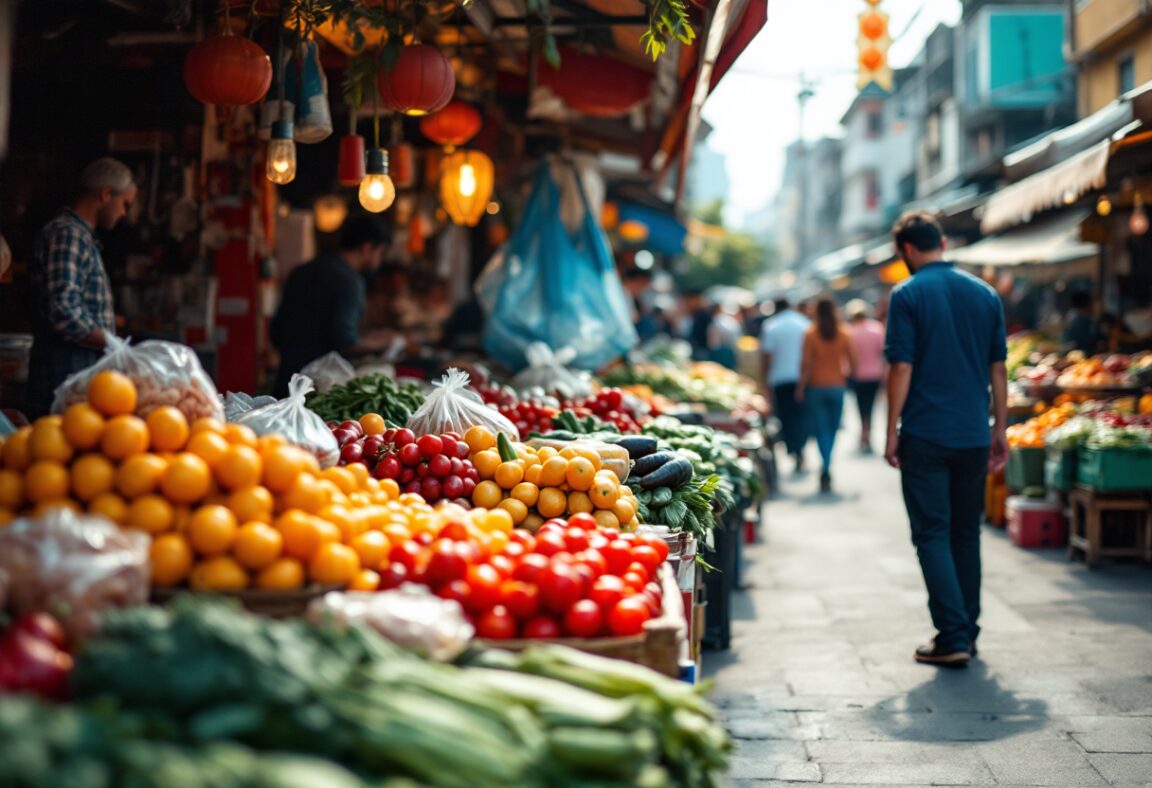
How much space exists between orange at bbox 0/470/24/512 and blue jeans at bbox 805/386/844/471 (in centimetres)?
1081

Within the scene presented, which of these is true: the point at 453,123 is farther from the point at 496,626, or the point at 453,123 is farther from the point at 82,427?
the point at 496,626

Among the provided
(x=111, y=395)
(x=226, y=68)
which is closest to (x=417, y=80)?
(x=226, y=68)

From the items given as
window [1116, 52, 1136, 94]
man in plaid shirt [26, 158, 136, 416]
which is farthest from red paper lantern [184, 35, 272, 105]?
→ window [1116, 52, 1136, 94]

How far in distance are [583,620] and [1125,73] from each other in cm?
2123

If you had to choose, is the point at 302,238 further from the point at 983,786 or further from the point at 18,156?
the point at 983,786

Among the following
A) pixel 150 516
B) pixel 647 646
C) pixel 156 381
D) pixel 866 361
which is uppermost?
pixel 866 361

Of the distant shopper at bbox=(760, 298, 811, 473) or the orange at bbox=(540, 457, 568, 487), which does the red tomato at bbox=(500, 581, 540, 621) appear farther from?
the distant shopper at bbox=(760, 298, 811, 473)

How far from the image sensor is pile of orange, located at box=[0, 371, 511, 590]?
2.73 meters

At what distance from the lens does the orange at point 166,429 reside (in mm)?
2910

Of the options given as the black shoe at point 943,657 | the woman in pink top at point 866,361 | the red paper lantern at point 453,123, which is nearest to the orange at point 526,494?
the black shoe at point 943,657

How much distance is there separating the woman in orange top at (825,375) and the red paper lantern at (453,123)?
5.92 meters

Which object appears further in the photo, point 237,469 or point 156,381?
point 156,381

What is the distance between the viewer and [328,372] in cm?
664

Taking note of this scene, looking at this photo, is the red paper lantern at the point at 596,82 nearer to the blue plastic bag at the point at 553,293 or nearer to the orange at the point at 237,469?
the blue plastic bag at the point at 553,293
